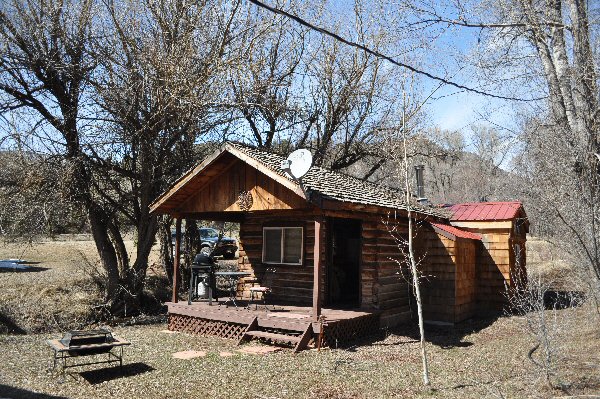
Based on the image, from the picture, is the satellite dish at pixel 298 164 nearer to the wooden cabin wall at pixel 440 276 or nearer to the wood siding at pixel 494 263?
the wooden cabin wall at pixel 440 276

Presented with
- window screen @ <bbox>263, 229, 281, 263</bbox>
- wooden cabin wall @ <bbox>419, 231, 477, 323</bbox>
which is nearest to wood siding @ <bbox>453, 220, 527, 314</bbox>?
wooden cabin wall @ <bbox>419, 231, 477, 323</bbox>

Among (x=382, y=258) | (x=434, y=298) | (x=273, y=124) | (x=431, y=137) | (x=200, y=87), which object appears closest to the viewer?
(x=382, y=258)

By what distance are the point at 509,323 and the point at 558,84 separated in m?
6.14

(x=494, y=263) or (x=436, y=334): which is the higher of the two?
(x=494, y=263)

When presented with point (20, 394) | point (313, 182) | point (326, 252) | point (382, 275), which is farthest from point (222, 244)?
point (20, 394)

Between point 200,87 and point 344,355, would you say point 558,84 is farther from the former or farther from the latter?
point 200,87

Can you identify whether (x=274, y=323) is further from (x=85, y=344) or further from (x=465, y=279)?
(x=465, y=279)

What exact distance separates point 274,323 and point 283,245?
308cm

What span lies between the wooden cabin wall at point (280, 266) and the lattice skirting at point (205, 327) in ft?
4.52

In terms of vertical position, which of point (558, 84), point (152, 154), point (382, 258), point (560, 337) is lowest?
point (560, 337)

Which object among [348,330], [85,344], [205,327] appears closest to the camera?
[85,344]

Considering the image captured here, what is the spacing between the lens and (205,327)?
458 inches

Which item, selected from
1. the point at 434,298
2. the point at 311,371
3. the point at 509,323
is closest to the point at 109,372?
the point at 311,371

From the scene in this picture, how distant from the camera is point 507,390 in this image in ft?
22.6
